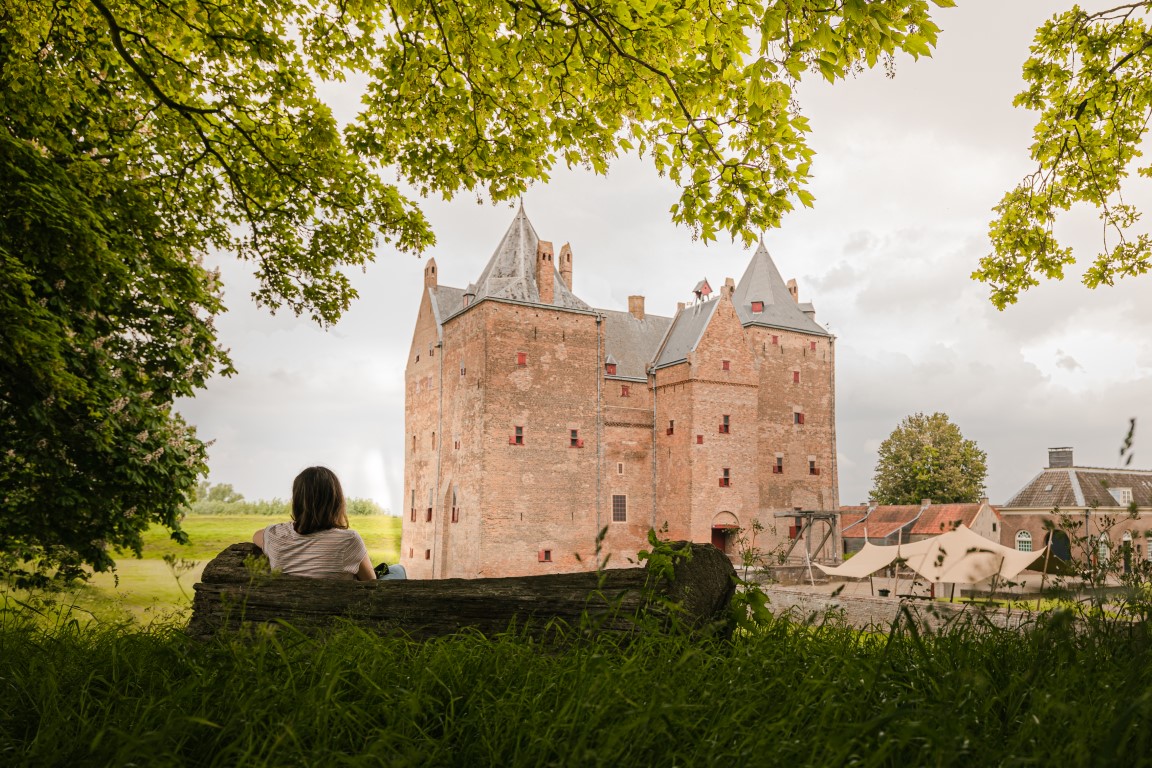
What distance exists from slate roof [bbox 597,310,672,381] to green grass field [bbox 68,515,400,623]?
17855mm

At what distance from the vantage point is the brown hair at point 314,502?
465 centimetres

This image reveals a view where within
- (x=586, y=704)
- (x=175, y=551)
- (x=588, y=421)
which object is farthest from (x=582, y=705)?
(x=588, y=421)

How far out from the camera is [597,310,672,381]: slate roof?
43969 millimetres

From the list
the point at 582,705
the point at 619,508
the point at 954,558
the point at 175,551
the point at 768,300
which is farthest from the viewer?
the point at 768,300

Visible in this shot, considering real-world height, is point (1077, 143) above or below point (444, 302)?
below

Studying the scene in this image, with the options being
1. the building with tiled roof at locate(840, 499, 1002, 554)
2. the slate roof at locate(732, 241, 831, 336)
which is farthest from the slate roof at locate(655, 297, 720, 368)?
the building with tiled roof at locate(840, 499, 1002, 554)

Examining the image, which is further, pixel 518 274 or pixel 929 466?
pixel 929 466

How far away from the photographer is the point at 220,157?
8.56 meters

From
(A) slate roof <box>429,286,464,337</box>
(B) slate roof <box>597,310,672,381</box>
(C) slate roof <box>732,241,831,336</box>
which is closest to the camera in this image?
(A) slate roof <box>429,286,464,337</box>

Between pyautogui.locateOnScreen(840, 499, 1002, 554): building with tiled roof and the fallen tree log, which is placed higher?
the fallen tree log

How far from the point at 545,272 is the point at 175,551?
1227 inches

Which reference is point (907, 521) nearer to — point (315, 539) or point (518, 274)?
point (518, 274)

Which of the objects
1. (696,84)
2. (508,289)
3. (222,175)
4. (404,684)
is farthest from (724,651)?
(508,289)

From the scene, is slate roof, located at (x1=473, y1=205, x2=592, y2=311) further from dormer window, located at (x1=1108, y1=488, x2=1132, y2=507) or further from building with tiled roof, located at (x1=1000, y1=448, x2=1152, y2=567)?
dormer window, located at (x1=1108, y1=488, x2=1132, y2=507)
